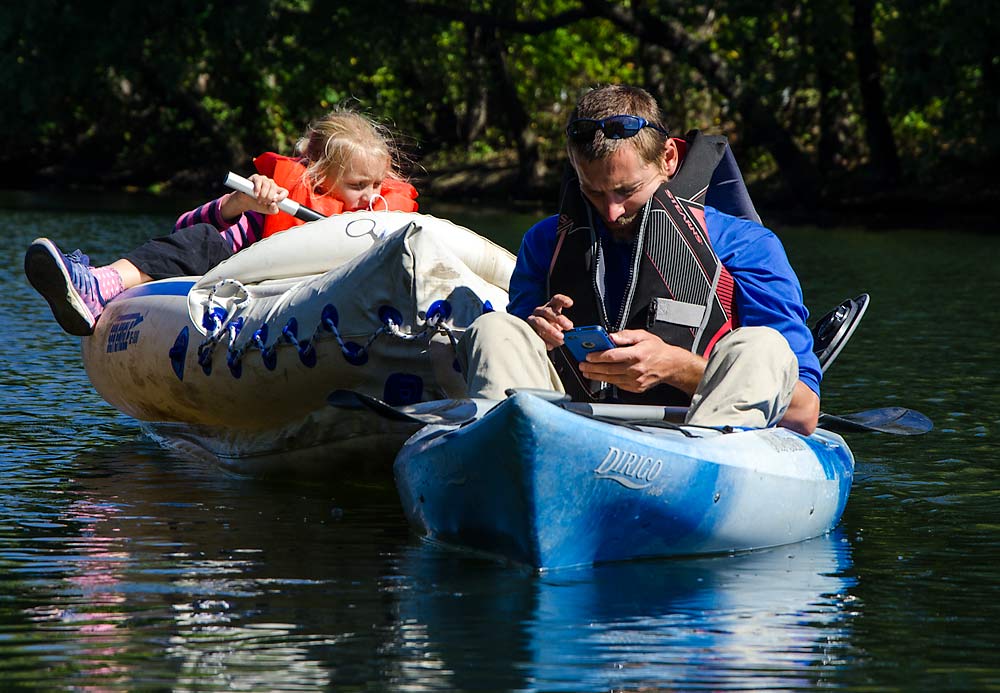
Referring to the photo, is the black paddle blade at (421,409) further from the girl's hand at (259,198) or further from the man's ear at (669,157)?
the girl's hand at (259,198)

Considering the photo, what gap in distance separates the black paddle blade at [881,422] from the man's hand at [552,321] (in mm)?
1243

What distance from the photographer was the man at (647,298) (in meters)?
4.31

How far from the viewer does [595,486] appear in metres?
3.95

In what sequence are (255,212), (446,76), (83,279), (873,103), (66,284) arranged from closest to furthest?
1. (66,284)
2. (83,279)
3. (255,212)
4. (873,103)
5. (446,76)

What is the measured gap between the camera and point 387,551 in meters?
4.52

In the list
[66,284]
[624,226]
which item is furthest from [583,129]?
[66,284]

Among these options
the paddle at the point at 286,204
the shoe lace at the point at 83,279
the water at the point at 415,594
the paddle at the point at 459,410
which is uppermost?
the paddle at the point at 286,204

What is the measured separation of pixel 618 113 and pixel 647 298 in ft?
1.72

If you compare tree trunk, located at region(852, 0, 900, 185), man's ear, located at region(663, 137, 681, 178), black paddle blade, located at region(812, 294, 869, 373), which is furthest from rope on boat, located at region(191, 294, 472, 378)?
tree trunk, located at region(852, 0, 900, 185)

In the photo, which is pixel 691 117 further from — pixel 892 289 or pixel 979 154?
pixel 892 289

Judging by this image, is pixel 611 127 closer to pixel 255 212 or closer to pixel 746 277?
pixel 746 277

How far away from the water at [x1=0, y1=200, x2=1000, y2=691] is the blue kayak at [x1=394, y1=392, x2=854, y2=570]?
0.08 meters

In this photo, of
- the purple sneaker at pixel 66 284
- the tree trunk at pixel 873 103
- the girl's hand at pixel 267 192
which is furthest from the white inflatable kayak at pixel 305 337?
the tree trunk at pixel 873 103

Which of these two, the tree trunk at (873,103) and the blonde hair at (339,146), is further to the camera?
the tree trunk at (873,103)
